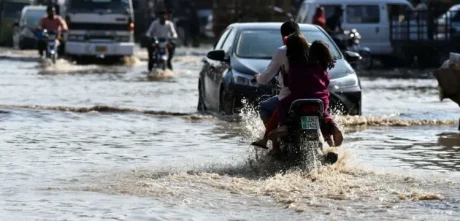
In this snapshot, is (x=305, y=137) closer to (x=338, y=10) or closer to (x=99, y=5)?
(x=338, y=10)

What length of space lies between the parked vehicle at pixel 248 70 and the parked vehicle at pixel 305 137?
5249 millimetres

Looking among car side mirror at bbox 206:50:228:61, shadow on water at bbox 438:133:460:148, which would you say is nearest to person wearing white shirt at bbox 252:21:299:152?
shadow on water at bbox 438:133:460:148

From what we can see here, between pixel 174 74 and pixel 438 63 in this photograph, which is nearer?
pixel 174 74

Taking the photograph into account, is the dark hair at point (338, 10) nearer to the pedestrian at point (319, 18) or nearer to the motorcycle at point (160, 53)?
the pedestrian at point (319, 18)

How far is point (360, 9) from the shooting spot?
36938mm

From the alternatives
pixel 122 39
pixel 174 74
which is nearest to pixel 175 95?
pixel 174 74

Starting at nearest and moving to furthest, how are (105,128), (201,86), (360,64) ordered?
(105,128), (201,86), (360,64)

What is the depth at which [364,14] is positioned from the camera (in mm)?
37000

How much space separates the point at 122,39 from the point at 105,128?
2065 centimetres

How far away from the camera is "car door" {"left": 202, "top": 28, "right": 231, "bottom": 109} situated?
19.3m

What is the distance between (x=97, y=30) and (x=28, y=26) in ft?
33.1

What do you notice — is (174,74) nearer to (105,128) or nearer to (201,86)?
(201,86)

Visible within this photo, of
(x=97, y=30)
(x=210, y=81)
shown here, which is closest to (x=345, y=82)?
(x=210, y=81)

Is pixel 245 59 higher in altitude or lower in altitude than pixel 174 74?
higher
